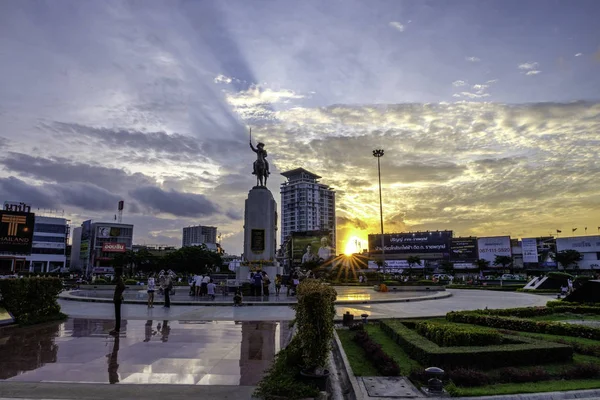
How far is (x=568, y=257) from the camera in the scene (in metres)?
89.9

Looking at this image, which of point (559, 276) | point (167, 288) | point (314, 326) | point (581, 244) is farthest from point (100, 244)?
point (581, 244)

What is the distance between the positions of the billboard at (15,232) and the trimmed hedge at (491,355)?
64252 mm

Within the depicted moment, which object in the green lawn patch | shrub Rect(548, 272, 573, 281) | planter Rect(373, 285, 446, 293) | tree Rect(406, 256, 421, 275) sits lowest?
planter Rect(373, 285, 446, 293)

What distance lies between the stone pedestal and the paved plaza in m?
15.0

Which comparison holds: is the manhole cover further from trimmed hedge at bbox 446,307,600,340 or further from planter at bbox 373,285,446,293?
planter at bbox 373,285,446,293

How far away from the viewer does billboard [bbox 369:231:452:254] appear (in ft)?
350

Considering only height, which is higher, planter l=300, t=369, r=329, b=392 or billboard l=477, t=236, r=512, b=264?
billboard l=477, t=236, r=512, b=264

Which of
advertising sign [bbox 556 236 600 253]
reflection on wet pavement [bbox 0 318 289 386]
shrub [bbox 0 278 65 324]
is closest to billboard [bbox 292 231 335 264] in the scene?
advertising sign [bbox 556 236 600 253]

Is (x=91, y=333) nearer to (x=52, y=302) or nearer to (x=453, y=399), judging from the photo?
(x=52, y=302)

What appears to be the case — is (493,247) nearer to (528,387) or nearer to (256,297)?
(256,297)

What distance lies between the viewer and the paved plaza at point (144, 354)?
22.9ft

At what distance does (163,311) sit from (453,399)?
15290 millimetres

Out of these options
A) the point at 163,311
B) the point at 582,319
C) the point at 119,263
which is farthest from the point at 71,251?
the point at 582,319

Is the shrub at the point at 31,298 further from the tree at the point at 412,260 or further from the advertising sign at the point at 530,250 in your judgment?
the advertising sign at the point at 530,250
